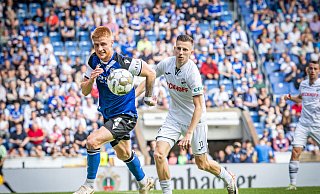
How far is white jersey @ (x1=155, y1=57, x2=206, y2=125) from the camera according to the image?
11.5 metres

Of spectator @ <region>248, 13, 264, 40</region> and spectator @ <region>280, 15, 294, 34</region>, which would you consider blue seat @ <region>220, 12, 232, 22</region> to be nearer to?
spectator @ <region>248, 13, 264, 40</region>

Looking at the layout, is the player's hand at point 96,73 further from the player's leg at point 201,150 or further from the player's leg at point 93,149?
the player's leg at point 201,150

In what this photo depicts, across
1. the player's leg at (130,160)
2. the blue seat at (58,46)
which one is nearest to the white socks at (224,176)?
the player's leg at (130,160)

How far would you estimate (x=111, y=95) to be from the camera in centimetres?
1127

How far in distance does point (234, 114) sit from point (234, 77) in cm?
192

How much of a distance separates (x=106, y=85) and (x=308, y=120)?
6066 millimetres

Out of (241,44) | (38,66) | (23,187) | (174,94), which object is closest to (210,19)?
(241,44)

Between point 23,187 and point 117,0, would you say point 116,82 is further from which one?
point 117,0

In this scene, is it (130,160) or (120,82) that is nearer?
(120,82)

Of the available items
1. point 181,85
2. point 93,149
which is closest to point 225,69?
point 181,85

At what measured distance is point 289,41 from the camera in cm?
2777

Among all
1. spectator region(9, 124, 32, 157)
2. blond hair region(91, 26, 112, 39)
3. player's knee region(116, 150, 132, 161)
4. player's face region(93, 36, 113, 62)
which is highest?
blond hair region(91, 26, 112, 39)

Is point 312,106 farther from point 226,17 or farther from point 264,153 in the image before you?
point 226,17

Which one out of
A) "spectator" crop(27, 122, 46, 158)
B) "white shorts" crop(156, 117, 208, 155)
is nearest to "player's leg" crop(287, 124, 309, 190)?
"white shorts" crop(156, 117, 208, 155)
